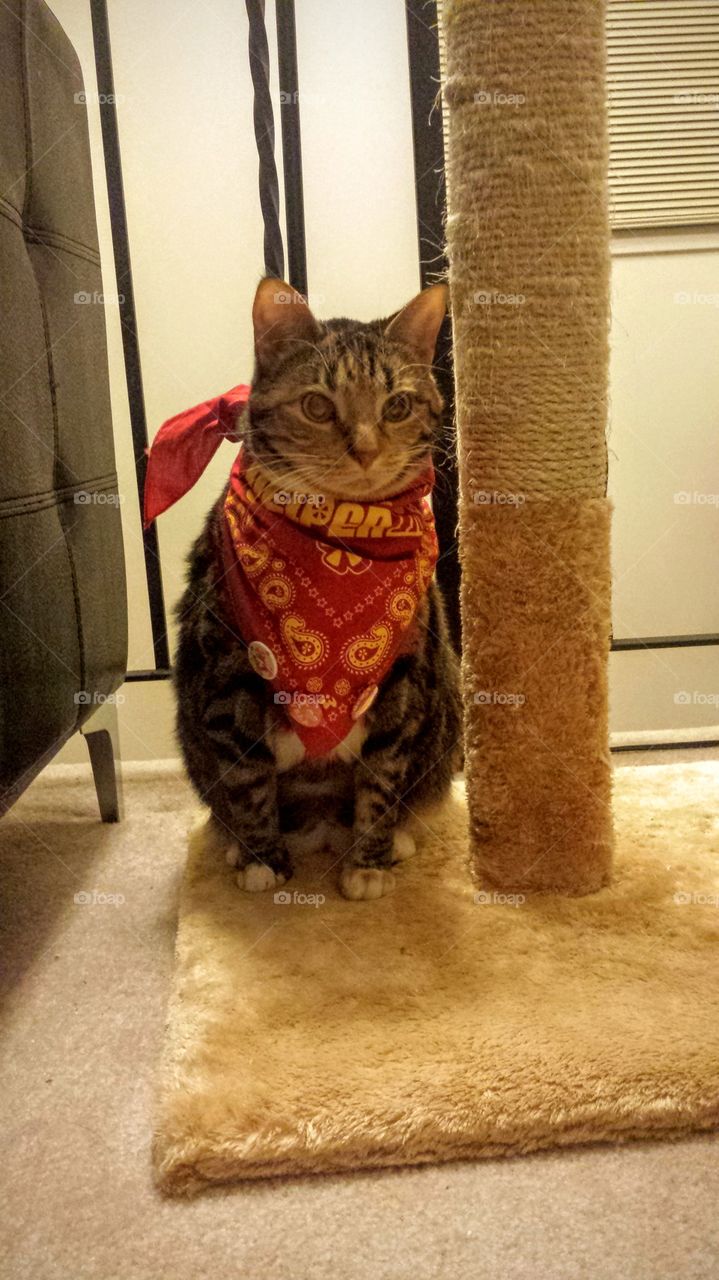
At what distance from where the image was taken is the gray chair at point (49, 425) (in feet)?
3.18

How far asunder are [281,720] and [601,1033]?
1.61 feet

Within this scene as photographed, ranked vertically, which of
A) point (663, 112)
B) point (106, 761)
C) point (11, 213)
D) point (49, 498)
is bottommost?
point (106, 761)

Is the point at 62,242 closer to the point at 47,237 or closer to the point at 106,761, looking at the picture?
the point at 47,237

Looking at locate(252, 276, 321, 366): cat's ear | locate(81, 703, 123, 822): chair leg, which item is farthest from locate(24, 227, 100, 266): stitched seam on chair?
locate(81, 703, 123, 822): chair leg

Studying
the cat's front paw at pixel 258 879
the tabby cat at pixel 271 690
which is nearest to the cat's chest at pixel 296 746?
the tabby cat at pixel 271 690

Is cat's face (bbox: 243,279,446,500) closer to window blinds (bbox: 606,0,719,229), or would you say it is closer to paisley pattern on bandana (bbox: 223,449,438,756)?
paisley pattern on bandana (bbox: 223,449,438,756)

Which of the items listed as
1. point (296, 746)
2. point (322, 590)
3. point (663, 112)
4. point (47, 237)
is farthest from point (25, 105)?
point (663, 112)

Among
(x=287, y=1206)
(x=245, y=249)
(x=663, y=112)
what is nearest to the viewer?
(x=287, y=1206)

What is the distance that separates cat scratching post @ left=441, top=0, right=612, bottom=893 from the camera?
97cm

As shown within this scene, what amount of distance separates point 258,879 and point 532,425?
2.06ft

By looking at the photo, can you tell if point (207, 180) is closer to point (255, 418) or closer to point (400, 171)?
point (400, 171)

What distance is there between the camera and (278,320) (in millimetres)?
1081

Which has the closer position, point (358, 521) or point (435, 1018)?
point (435, 1018)

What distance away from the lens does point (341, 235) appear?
1.60 metres
